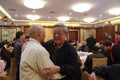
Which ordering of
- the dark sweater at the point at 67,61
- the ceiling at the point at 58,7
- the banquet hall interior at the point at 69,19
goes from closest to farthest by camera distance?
the dark sweater at the point at 67,61 → the ceiling at the point at 58,7 → the banquet hall interior at the point at 69,19

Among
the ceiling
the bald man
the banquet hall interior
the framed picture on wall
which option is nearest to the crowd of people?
the bald man

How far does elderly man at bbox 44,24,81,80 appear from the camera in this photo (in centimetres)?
238

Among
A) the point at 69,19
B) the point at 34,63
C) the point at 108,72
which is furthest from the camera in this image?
the point at 69,19

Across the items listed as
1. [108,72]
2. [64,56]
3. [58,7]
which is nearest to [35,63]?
[64,56]

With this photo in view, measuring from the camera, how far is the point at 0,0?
8.29m

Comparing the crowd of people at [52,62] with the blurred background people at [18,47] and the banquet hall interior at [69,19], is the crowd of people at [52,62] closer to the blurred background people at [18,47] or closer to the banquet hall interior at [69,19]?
the blurred background people at [18,47]

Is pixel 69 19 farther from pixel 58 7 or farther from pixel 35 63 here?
pixel 35 63

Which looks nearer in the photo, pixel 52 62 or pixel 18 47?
pixel 52 62

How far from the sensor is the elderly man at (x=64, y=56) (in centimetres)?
238

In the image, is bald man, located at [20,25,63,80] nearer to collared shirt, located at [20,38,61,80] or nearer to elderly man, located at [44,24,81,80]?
collared shirt, located at [20,38,61,80]

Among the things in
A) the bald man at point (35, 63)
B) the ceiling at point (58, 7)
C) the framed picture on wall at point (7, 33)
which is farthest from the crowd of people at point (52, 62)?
the framed picture on wall at point (7, 33)

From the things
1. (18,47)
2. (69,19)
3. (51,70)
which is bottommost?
(51,70)

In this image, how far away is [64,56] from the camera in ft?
8.03

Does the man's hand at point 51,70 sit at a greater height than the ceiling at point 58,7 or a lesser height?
lesser
